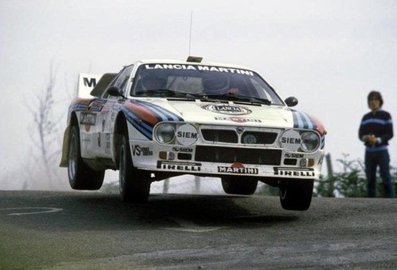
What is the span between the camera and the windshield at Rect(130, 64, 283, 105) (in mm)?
13055

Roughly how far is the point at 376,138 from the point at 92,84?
3641 millimetres

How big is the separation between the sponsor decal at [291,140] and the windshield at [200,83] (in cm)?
108

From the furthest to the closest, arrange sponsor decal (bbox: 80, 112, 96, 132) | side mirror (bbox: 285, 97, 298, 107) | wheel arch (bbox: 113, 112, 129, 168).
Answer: sponsor decal (bbox: 80, 112, 96, 132) → side mirror (bbox: 285, 97, 298, 107) → wheel arch (bbox: 113, 112, 129, 168)

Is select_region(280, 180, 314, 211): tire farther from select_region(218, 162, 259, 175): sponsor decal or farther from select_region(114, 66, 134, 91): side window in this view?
select_region(114, 66, 134, 91): side window

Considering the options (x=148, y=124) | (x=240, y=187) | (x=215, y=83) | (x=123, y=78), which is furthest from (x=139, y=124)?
(x=240, y=187)

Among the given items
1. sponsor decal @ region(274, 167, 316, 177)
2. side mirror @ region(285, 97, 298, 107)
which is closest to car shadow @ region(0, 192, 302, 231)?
sponsor decal @ region(274, 167, 316, 177)

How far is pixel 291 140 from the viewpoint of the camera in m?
12.1

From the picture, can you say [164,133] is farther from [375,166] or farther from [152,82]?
[375,166]

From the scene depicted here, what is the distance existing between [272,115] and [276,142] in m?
0.42

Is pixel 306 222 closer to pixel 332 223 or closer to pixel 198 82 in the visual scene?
pixel 332 223

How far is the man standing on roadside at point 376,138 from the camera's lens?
1705 centimetres

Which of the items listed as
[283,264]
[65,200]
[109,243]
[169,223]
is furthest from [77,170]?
[283,264]

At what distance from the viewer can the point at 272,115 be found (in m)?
12.4

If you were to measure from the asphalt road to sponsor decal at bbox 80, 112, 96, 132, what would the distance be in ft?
2.64
